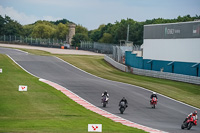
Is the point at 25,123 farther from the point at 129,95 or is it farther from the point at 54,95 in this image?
the point at 129,95

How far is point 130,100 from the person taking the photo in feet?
109

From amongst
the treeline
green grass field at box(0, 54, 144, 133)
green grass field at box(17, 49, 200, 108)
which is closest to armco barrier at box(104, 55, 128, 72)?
green grass field at box(17, 49, 200, 108)

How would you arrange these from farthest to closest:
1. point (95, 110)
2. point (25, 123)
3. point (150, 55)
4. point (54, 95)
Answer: point (150, 55) < point (54, 95) < point (95, 110) < point (25, 123)

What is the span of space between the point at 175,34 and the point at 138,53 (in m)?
13.5

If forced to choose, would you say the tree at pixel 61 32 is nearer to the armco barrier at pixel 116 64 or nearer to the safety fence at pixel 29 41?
the safety fence at pixel 29 41

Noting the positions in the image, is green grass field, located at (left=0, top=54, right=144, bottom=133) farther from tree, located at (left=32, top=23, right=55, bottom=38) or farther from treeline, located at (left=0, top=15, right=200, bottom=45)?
tree, located at (left=32, top=23, right=55, bottom=38)

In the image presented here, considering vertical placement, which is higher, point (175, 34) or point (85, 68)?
point (175, 34)

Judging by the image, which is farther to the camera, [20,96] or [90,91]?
[90,91]

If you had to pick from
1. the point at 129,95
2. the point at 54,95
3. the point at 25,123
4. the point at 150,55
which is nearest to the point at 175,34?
the point at 150,55

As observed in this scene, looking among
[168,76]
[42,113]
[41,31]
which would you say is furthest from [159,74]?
[41,31]

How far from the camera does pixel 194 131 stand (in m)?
22.3

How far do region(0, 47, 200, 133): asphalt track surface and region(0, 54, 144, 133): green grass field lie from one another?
2.49 metres

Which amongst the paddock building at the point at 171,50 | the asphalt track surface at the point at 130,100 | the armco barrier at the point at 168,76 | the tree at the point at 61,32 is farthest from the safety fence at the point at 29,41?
the tree at the point at 61,32

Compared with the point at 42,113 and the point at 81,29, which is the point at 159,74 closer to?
the point at 42,113
